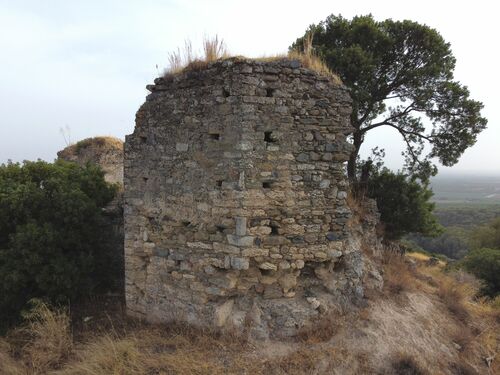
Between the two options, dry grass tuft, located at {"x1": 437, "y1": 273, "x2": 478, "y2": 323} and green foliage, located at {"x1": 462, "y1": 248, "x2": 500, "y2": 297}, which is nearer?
dry grass tuft, located at {"x1": 437, "y1": 273, "x2": 478, "y2": 323}

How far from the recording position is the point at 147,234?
5.81 m

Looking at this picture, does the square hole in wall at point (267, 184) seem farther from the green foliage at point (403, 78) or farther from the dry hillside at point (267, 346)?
the green foliage at point (403, 78)

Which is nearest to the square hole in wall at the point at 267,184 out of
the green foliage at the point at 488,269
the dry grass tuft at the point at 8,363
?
the dry grass tuft at the point at 8,363

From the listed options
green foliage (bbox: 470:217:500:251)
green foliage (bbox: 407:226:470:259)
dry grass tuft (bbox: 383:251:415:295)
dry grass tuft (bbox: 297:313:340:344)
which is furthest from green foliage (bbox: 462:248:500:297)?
green foliage (bbox: 407:226:470:259)

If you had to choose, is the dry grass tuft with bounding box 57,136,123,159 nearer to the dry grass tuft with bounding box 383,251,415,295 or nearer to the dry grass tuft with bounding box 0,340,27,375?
the dry grass tuft with bounding box 0,340,27,375

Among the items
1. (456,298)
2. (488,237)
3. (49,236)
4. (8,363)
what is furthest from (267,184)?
(488,237)

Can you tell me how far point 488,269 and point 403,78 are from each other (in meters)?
9.01

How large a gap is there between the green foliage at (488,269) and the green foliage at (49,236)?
13603 mm

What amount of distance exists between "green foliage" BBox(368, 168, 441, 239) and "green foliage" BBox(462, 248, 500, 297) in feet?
16.1

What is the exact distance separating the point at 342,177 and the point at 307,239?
3.75 feet

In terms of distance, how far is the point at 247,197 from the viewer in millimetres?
4891

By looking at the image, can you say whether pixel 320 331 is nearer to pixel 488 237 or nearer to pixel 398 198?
pixel 398 198

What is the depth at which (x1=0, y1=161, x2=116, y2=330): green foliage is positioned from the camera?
6.31m

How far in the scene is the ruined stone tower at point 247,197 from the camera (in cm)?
493
